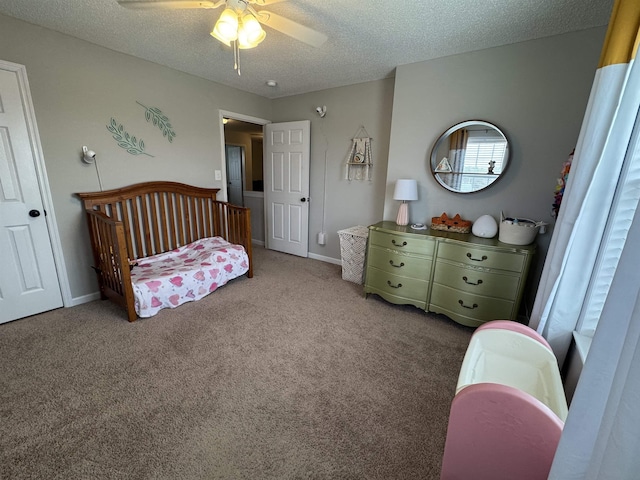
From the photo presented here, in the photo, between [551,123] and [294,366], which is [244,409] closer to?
[294,366]

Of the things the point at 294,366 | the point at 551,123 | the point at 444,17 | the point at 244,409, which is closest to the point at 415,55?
the point at 444,17

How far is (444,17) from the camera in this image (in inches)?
72.2

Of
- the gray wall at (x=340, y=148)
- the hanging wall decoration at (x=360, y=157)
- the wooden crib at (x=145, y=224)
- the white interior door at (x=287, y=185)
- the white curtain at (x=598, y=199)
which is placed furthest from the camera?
the white interior door at (x=287, y=185)

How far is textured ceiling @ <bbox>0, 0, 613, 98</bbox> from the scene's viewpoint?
1.74 meters

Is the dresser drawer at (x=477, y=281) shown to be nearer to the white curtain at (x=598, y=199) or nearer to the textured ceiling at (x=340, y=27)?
the white curtain at (x=598, y=199)

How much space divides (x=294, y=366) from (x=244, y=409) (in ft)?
1.37

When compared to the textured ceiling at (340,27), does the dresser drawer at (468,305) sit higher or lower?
lower

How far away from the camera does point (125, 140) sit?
2627mm

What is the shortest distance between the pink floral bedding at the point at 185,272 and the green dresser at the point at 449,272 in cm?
148

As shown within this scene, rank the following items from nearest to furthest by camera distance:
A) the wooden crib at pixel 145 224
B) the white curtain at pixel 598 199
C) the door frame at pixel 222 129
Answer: the white curtain at pixel 598 199 < the wooden crib at pixel 145 224 < the door frame at pixel 222 129

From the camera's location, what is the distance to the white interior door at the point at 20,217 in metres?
2.02

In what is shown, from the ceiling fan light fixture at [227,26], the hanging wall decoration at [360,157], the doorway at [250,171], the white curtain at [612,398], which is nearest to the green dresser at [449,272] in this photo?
the hanging wall decoration at [360,157]

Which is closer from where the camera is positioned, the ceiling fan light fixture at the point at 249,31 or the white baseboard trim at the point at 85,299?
the ceiling fan light fixture at the point at 249,31

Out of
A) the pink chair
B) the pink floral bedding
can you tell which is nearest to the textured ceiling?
the pink floral bedding
